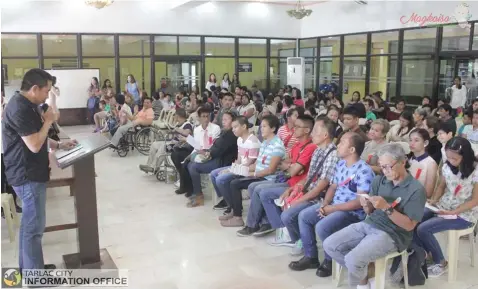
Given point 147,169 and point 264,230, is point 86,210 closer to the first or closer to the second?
point 264,230

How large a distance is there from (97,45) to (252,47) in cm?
439

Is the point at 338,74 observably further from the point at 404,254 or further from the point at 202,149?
the point at 404,254

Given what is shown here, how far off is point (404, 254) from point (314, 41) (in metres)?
11.0

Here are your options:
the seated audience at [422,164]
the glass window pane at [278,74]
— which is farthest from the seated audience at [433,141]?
the glass window pane at [278,74]

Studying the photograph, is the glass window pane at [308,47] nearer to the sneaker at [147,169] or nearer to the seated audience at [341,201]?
the sneaker at [147,169]

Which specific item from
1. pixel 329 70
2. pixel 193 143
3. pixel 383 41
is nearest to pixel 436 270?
pixel 193 143

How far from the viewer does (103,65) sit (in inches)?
467

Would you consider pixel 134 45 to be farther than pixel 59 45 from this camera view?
Yes

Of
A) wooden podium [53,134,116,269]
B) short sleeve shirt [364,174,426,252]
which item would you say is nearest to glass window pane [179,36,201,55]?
wooden podium [53,134,116,269]

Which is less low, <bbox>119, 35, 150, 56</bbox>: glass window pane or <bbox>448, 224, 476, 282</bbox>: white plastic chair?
<bbox>119, 35, 150, 56</bbox>: glass window pane

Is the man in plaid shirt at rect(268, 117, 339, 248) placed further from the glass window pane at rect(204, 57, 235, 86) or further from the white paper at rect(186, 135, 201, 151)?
the glass window pane at rect(204, 57, 235, 86)

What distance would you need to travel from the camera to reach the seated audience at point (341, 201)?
2.98 metres

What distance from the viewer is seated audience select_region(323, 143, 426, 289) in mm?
2562

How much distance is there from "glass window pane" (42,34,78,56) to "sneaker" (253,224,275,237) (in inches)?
364
